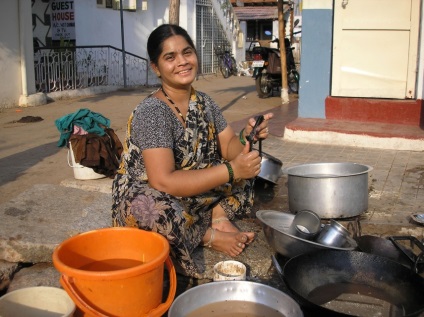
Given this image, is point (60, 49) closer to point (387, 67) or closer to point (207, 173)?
point (387, 67)

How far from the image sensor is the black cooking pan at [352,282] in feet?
8.55

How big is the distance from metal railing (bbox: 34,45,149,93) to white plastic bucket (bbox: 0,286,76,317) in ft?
33.4

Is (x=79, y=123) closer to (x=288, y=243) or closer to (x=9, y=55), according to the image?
(x=288, y=243)

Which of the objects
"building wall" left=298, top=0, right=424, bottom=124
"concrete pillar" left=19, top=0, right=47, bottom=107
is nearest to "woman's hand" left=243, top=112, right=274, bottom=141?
"building wall" left=298, top=0, right=424, bottom=124

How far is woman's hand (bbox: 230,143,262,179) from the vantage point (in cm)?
257

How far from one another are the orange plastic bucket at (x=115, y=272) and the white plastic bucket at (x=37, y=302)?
0.11 meters

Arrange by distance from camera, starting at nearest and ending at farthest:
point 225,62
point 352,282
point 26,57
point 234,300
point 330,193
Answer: point 234,300 → point 352,282 → point 330,193 → point 26,57 → point 225,62

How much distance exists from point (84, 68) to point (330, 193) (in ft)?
37.5

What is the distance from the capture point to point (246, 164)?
2.58 meters

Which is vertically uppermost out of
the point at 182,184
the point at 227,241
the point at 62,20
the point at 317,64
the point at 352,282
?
the point at 62,20

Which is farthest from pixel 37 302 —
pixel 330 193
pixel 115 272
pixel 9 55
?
pixel 9 55

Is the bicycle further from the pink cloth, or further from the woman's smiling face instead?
the woman's smiling face

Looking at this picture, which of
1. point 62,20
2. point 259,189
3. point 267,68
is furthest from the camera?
point 62,20

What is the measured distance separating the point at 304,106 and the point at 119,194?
14.6 ft
